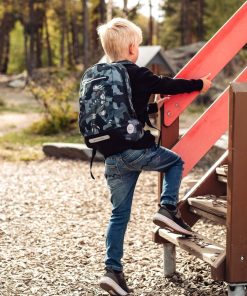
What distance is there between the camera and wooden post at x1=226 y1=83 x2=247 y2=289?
3.11 m

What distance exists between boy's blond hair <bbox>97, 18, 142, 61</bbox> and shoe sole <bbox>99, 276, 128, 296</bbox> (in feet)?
4.26

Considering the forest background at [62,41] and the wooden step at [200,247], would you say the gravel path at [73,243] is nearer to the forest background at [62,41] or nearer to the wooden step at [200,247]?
the wooden step at [200,247]

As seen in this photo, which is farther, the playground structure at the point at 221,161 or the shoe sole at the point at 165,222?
the shoe sole at the point at 165,222

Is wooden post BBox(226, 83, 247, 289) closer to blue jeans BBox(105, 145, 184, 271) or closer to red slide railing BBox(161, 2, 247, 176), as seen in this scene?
blue jeans BBox(105, 145, 184, 271)

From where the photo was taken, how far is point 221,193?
4234mm

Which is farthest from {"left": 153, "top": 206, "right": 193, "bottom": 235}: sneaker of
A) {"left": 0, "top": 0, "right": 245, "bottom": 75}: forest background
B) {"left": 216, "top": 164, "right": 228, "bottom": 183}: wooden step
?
{"left": 0, "top": 0, "right": 245, "bottom": 75}: forest background

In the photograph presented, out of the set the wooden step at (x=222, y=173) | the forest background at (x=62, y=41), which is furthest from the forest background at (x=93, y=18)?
the wooden step at (x=222, y=173)

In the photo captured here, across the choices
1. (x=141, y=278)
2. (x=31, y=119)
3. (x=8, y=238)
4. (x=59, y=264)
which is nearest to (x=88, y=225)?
(x=8, y=238)

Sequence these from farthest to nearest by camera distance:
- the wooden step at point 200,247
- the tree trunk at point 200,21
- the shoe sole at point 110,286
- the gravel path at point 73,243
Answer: the tree trunk at point 200,21, the gravel path at point 73,243, the shoe sole at point 110,286, the wooden step at point 200,247

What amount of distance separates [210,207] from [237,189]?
0.64 m

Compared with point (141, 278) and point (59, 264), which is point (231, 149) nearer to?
point (141, 278)

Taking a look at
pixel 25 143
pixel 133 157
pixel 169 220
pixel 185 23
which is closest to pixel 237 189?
pixel 169 220

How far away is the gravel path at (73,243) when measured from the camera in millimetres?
4027

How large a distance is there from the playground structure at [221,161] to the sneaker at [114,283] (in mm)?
395
